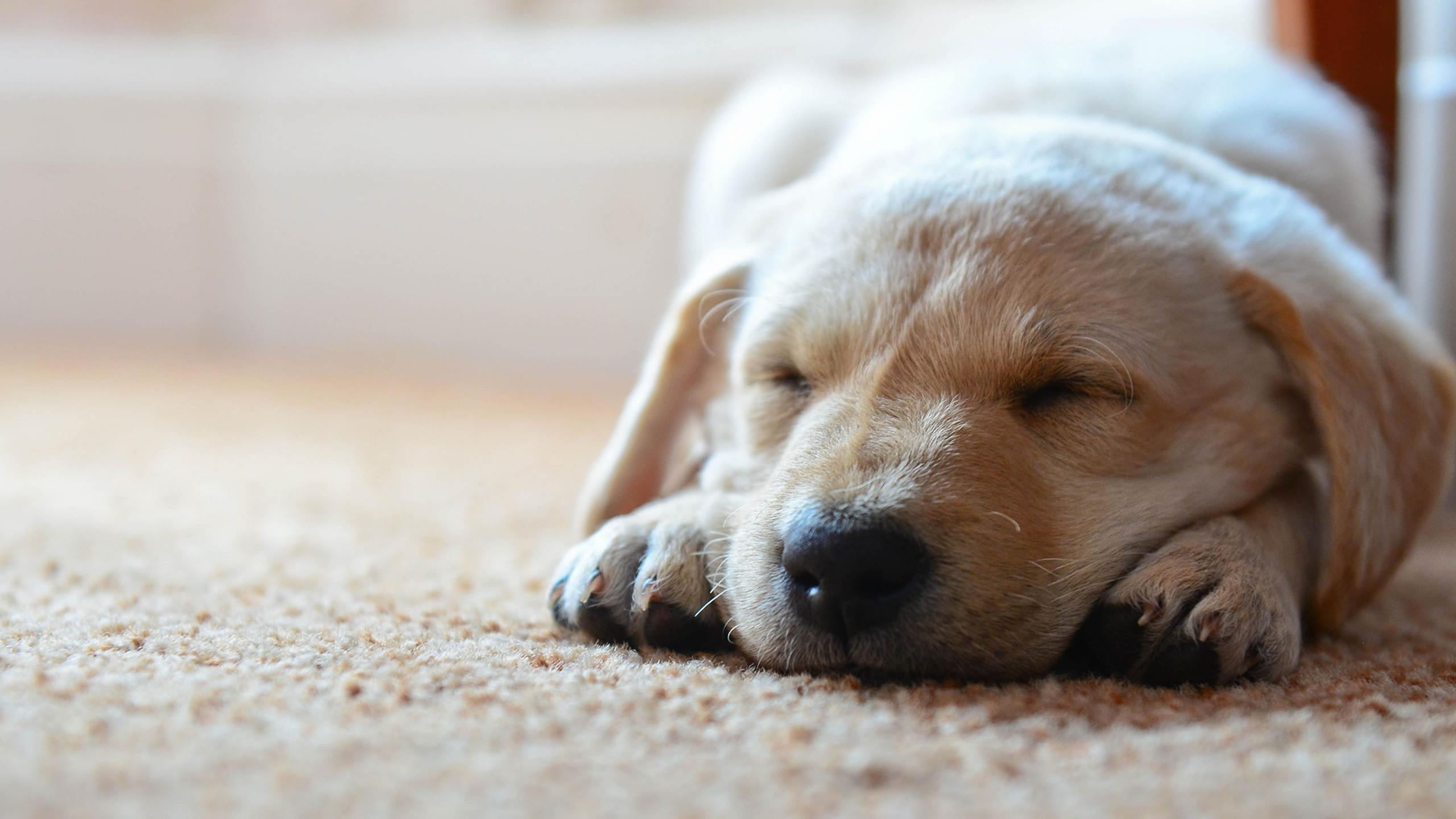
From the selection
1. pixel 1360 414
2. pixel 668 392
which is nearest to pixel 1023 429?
pixel 1360 414

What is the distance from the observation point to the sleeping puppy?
56.7 inches

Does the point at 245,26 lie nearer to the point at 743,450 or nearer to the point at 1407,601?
the point at 743,450

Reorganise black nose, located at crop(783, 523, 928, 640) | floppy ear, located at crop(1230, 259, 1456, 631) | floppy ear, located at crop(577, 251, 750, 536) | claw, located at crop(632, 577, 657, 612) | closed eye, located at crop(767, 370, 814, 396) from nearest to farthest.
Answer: black nose, located at crop(783, 523, 928, 640)
claw, located at crop(632, 577, 657, 612)
floppy ear, located at crop(1230, 259, 1456, 631)
closed eye, located at crop(767, 370, 814, 396)
floppy ear, located at crop(577, 251, 750, 536)

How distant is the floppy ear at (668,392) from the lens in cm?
207

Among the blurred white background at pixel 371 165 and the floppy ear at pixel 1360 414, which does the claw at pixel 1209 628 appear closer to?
the floppy ear at pixel 1360 414

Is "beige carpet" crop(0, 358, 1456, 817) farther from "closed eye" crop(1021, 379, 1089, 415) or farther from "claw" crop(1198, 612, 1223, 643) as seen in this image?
"closed eye" crop(1021, 379, 1089, 415)

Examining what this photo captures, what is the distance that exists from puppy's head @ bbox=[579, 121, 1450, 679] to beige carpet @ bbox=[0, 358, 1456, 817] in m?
0.12

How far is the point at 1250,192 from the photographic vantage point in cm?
206

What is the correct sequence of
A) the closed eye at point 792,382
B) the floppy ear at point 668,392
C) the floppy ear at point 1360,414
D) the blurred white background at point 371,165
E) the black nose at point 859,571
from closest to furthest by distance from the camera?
the black nose at point 859,571, the floppy ear at point 1360,414, the closed eye at point 792,382, the floppy ear at point 668,392, the blurred white background at point 371,165

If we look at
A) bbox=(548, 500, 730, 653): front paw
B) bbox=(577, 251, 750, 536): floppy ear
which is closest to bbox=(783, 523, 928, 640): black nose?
bbox=(548, 500, 730, 653): front paw

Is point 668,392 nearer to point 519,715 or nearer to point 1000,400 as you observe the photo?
point 1000,400

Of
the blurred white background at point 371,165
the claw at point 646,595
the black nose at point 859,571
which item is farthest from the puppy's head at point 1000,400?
the blurred white background at point 371,165

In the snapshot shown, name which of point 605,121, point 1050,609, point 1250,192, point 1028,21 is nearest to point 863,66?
point 1028,21

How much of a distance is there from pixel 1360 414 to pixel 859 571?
0.90 metres
